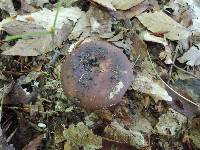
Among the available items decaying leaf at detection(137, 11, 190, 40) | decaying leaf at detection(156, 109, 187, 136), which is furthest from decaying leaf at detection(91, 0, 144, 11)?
decaying leaf at detection(156, 109, 187, 136)

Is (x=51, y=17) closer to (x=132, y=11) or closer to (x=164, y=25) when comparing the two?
(x=132, y=11)

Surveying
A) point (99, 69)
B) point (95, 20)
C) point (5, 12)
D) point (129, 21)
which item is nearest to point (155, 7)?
point (129, 21)

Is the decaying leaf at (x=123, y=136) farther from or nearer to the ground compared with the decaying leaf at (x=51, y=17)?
nearer to the ground

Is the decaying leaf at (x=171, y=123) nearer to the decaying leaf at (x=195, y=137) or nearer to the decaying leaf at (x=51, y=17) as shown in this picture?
the decaying leaf at (x=195, y=137)

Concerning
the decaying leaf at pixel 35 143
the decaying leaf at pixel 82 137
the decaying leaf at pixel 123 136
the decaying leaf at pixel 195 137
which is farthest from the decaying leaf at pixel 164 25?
the decaying leaf at pixel 35 143

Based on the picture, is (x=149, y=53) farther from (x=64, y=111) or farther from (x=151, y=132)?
(x=64, y=111)

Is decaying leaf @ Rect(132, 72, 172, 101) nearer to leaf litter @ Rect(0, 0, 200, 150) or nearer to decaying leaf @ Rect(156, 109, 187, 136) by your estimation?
leaf litter @ Rect(0, 0, 200, 150)
